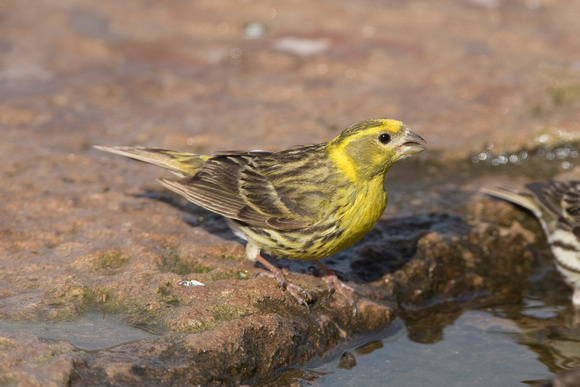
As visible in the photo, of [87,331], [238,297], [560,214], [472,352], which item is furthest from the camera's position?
[560,214]

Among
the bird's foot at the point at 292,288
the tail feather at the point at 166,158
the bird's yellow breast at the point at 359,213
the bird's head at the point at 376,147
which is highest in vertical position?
the bird's head at the point at 376,147

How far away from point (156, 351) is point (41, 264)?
1.36 metres

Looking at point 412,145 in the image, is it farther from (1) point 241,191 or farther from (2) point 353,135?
(1) point 241,191

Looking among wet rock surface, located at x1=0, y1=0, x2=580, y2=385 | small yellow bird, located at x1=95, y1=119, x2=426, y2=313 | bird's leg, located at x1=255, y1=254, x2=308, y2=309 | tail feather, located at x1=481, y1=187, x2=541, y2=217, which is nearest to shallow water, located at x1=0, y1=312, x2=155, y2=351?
wet rock surface, located at x1=0, y1=0, x2=580, y2=385

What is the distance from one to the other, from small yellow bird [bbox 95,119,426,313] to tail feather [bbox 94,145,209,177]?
26 centimetres

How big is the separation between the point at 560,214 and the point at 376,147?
2.02 m

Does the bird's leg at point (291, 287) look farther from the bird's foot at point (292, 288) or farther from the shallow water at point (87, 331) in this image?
the shallow water at point (87, 331)

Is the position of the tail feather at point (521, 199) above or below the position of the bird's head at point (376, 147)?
below

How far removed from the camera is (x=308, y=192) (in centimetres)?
517

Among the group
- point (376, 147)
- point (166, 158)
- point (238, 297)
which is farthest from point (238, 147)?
point (238, 297)

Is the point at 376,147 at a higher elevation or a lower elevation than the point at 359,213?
higher

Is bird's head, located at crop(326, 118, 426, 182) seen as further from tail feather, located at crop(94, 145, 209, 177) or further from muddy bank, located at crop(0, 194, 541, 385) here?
tail feather, located at crop(94, 145, 209, 177)

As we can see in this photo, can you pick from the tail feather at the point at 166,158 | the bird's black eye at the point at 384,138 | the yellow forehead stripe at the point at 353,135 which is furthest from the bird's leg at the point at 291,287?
the tail feather at the point at 166,158

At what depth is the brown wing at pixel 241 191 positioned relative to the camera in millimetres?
5121
